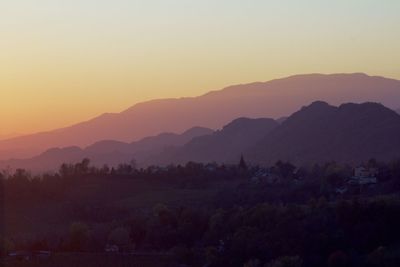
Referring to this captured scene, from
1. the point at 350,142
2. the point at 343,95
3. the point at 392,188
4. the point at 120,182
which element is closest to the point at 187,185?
the point at 120,182

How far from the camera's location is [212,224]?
1623 inches

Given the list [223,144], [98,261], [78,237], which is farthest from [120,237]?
[223,144]

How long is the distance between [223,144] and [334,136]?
141 feet

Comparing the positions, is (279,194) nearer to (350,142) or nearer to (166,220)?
(166,220)

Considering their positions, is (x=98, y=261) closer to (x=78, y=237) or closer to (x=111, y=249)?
(x=111, y=249)

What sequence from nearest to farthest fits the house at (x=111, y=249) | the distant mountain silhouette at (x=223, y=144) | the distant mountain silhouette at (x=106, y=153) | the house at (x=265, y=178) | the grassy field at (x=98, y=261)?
the grassy field at (x=98, y=261) < the house at (x=111, y=249) < the house at (x=265, y=178) < the distant mountain silhouette at (x=223, y=144) < the distant mountain silhouette at (x=106, y=153)

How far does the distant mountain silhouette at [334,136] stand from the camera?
9562cm

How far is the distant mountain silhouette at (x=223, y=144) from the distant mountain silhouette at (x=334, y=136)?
10.8m

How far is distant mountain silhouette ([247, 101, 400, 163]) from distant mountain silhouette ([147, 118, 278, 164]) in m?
10.8

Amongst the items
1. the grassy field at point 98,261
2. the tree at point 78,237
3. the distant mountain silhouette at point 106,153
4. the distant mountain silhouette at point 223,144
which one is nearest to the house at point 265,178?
the tree at point 78,237

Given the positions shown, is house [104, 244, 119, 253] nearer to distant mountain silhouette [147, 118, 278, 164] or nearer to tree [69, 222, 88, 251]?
tree [69, 222, 88, 251]

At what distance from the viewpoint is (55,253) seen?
38281 mm

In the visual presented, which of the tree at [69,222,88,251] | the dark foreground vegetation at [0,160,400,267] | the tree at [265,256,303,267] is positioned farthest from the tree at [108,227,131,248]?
the tree at [265,256,303,267]

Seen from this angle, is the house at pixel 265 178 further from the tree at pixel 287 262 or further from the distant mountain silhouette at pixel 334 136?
the tree at pixel 287 262
